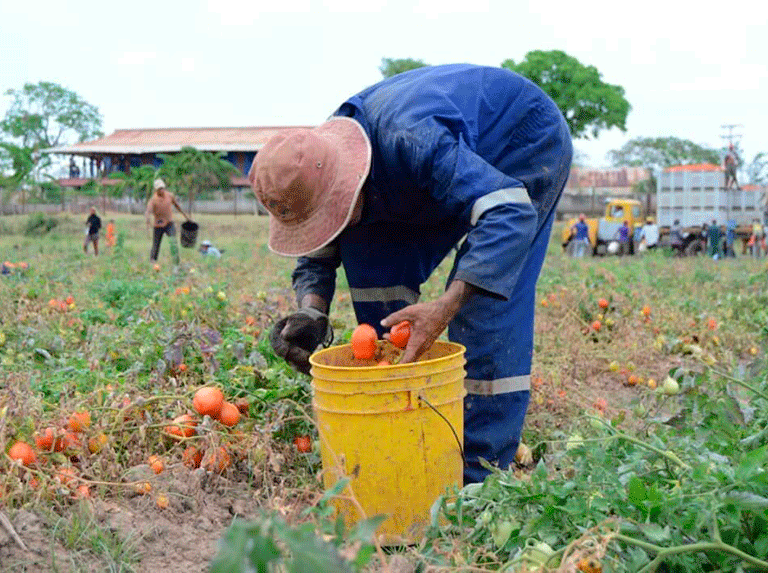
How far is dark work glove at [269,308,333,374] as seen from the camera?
3465 millimetres

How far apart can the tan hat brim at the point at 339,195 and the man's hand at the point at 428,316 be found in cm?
35

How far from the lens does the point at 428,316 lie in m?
2.85

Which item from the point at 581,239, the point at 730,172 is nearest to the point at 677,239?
the point at 581,239

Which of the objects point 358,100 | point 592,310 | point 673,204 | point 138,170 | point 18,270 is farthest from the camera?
point 138,170

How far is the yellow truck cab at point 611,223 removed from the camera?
24609 mm

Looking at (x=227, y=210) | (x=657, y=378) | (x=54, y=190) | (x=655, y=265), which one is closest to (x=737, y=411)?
(x=657, y=378)

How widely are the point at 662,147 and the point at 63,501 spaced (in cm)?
6090

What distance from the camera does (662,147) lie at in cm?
5991

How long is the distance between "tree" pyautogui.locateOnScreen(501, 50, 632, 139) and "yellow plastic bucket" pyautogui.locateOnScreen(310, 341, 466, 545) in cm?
4204

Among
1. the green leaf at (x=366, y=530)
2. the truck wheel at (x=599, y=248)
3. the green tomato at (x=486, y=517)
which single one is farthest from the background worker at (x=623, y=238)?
the green leaf at (x=366, y=530)

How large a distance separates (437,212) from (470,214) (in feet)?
1.08

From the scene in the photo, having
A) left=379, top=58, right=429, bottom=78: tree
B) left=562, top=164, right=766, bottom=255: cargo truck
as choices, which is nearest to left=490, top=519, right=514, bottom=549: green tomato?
left=562, top=164, right=766, bottom=255: cargo truck

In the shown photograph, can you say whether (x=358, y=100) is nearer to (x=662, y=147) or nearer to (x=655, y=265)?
(x=655, y=265)

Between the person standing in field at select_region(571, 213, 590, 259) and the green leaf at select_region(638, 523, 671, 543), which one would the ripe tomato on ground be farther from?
the person standing in field at select_region(571, 213, 590, 259)
